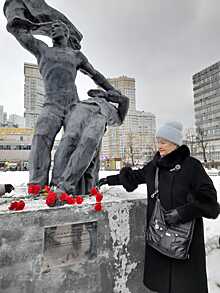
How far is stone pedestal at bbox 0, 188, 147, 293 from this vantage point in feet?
5.48

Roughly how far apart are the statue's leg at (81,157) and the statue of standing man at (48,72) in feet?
1.18

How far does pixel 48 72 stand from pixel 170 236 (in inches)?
91.6

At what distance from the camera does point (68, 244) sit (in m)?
1.90

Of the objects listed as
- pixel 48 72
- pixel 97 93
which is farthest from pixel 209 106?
pixel 48 72

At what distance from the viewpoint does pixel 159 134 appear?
5.64 ft

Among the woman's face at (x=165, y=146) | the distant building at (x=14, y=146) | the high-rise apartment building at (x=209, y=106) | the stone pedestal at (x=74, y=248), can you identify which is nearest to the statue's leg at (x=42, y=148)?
the stone pedestal at (x=74, y=248)

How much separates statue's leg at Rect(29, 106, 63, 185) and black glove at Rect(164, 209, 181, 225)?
159cm

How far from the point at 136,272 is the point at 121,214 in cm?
60

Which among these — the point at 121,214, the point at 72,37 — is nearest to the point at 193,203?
the point at 121,214

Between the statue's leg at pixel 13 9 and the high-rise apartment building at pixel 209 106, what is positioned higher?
the high-rise apartment building at pixel 209 106

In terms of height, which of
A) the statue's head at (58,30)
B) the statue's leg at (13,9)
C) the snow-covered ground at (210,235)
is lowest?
the snow-covered ground at (210,235)

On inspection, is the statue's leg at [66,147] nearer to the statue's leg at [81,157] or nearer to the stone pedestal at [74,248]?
the statue's leg at [81,157]

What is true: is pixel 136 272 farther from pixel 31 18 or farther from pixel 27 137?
pixel 27 137

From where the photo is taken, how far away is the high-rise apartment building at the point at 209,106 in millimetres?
50219
